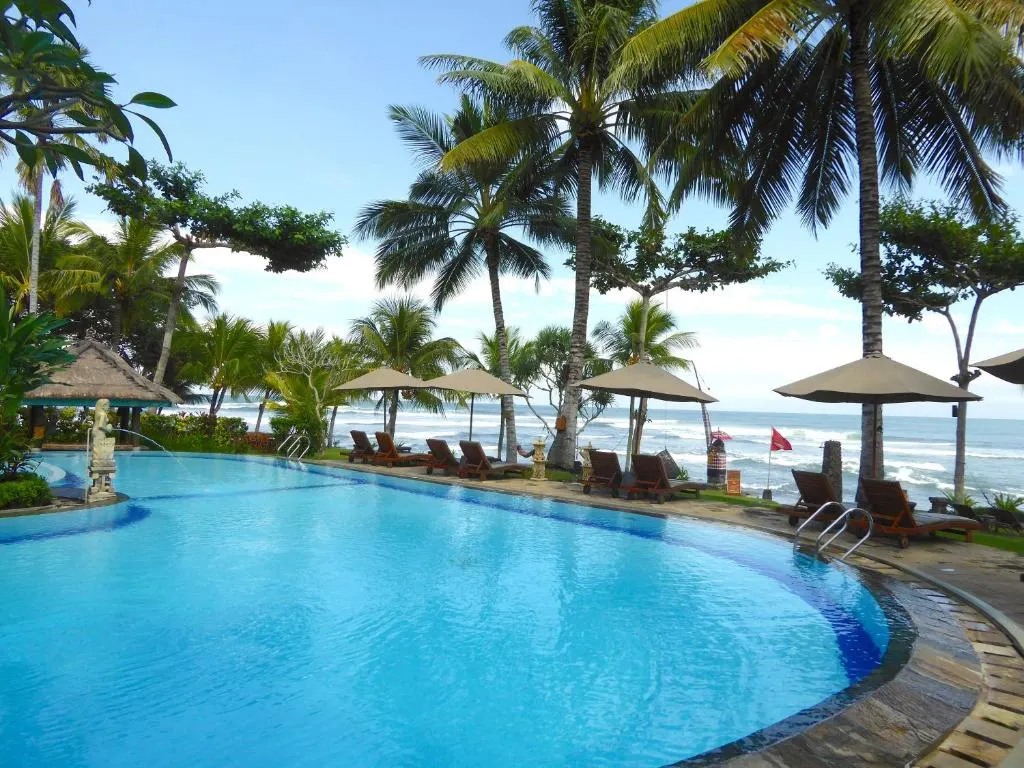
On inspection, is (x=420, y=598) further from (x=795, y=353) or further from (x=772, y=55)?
(x=795, y=353)

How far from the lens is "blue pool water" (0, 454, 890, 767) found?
4117 mm

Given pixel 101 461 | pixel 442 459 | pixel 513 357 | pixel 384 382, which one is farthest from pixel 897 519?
pixel 513 357

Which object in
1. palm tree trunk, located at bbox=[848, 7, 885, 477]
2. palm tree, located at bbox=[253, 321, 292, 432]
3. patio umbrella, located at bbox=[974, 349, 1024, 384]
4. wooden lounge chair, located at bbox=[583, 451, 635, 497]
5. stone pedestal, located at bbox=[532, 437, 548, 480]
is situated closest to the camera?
patio umbrella, located at bbox=[974, 349, 1024, 384]

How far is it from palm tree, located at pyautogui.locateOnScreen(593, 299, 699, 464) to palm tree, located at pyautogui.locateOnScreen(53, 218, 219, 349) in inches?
610

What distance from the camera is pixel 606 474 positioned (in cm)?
1322

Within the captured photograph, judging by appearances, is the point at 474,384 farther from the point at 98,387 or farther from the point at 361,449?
the point at 98,387

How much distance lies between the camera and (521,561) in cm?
859

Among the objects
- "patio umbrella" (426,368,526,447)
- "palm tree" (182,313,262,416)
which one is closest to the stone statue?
"patio umbrella" (426,368,526,447)

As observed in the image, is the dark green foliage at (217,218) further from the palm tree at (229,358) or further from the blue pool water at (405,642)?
the blue pool water at (405,642)

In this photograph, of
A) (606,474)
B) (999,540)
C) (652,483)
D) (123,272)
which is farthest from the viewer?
(123,272)

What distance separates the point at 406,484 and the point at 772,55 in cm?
1128

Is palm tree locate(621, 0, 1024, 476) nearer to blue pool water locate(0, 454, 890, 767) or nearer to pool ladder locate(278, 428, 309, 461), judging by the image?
blue pool water locate(0, 454, 890, 767)

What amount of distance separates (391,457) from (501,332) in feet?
15.6

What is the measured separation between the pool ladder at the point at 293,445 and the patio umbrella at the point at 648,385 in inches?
402
